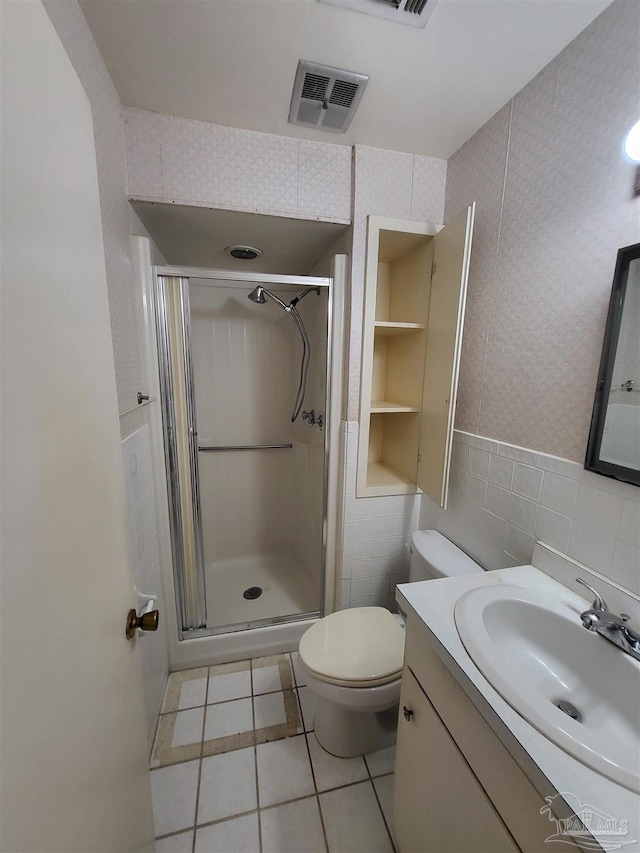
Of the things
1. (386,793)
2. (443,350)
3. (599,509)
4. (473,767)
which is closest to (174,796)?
(386,793)

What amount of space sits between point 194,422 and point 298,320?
816 millimetres

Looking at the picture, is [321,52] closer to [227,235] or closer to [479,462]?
[227,235]

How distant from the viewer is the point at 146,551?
48.6 inches

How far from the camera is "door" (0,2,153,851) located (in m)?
0.34

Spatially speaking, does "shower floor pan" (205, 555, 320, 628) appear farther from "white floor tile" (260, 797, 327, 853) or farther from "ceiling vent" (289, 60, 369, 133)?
"ceiling vent" (289, 60, 369, 133)

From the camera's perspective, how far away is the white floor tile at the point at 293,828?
97 centimetres

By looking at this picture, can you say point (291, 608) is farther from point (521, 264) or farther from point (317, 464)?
point (521, 264)

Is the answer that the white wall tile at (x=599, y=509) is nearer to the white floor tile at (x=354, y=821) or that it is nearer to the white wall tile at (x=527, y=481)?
the white wall tile at (x=527, y=481)

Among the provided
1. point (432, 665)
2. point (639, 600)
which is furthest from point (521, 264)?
point (432, 665)

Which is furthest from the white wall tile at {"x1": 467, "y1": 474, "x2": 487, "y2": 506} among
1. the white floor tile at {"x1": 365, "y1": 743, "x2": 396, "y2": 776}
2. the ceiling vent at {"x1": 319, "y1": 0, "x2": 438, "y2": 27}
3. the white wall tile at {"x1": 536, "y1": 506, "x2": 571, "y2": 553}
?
the ceiling vent at {"x1": 319, "y1": 0, "x2": 438, "y2": 27}

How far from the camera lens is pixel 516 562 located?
1.08 m

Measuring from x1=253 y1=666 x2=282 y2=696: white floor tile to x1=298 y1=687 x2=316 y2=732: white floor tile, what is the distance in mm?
109

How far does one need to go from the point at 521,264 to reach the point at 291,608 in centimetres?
192

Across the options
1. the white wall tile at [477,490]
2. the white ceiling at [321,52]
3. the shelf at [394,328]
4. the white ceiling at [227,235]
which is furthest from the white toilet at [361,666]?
the white ceiling at [321,52]
